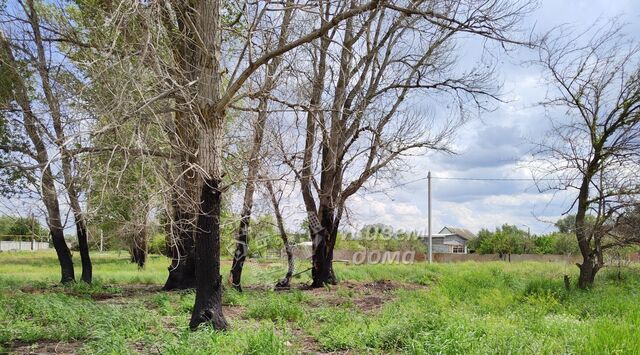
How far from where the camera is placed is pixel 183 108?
678 centimetres

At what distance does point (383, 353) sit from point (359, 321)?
6.48 ft

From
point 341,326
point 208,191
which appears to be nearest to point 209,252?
point 208,191

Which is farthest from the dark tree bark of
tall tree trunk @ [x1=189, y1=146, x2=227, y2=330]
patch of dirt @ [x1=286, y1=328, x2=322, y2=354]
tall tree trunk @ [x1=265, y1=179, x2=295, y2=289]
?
tall tree trunk @ [x1=265, y1=179, x2=295, y2=289]

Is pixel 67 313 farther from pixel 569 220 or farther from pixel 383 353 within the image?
pixel 569 220

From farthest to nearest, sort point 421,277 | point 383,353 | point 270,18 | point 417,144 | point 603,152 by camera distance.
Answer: point 421,277
point 417,144
point 603,152
point 270,18
point 383,353

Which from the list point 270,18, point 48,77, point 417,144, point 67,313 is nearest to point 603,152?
point 417,144

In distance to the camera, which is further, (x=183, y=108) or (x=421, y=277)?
(x=421, y=277)

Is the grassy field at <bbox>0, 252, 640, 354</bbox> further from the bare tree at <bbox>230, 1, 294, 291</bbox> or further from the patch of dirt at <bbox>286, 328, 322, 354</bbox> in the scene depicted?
A: the bare tree at <bbox>230, 1, 294, 291</bbox>

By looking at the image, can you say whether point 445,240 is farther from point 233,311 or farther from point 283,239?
point 233,311

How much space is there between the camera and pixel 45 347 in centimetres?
576

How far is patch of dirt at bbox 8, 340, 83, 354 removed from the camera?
5.52 m

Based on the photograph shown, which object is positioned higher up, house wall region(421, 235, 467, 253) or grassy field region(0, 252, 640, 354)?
grassy field region(0, 252, 640, 354)

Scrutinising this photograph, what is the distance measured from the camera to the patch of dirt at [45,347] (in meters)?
5.52

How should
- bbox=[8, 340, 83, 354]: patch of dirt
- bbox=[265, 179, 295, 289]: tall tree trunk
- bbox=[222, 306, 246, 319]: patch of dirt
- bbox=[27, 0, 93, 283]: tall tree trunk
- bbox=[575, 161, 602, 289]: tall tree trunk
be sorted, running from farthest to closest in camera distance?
bbox=[575, 161, 602, 289]: tall tree trunk, bbox=[265, 179, 295, 289]: tall tree trunk, bbox=[222, 306, 246, 319]: patch of dirt, bbox=[27, 0, 93, 283]: tall tree trunk, bbox=[8, 340, 83, 354]: patch of dirt
